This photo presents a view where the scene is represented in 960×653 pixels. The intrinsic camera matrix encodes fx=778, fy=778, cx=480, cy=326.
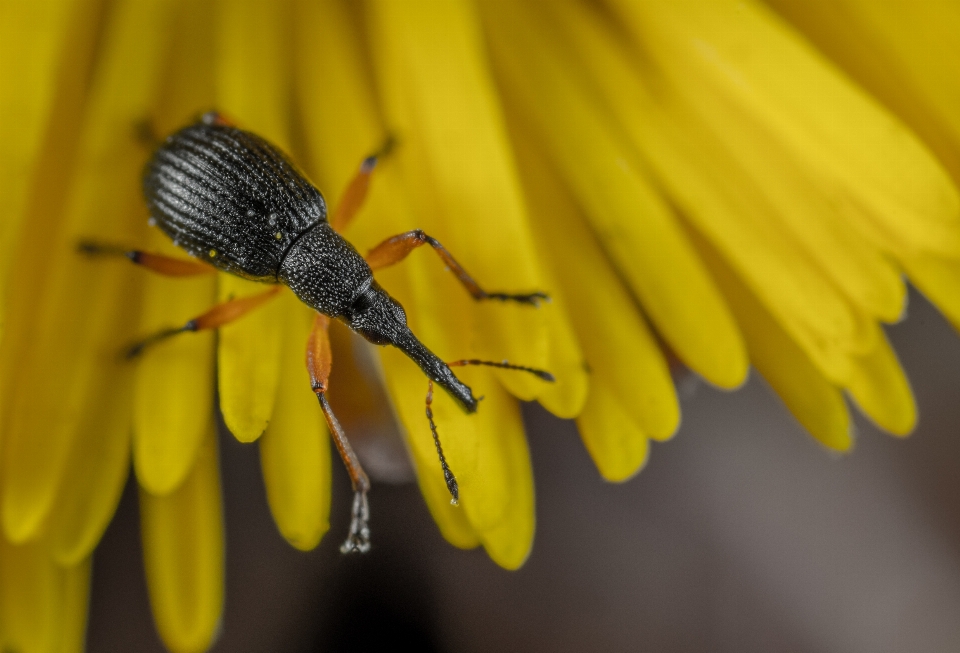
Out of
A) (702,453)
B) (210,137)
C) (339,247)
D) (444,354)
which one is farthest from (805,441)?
(210,137)

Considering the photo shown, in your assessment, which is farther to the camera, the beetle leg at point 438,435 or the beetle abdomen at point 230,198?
the beetle abdomen at point 230,198

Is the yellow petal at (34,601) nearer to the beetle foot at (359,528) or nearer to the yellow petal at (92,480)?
the yellow petal at (92,480)

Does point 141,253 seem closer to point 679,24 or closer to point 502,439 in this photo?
point 502,439

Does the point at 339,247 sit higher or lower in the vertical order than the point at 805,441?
lower

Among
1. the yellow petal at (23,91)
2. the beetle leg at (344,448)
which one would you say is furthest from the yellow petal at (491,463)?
the yellow petal at (23,91)

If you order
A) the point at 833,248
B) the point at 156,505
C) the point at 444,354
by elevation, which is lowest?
the point at 156,505

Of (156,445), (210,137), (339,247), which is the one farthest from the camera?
(339,247)

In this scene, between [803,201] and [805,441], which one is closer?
[803,201]

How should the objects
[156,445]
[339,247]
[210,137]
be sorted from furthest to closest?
[339,247] → [210,137] → [156,445]

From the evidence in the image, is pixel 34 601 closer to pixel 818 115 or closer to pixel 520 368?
pixel 520 368
